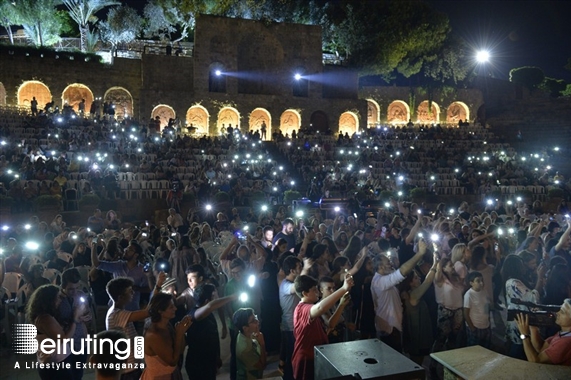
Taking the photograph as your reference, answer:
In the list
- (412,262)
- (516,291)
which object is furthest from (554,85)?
(412,262)

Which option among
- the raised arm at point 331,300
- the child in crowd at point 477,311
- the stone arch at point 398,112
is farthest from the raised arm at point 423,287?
the stone arch at point 398,112

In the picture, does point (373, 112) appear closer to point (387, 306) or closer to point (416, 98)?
point (416, 98)

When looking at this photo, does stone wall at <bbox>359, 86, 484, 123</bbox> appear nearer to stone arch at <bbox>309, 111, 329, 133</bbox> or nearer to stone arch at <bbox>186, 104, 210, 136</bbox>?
stone arch at <bbox>309, 111, 329, 133</bbox>

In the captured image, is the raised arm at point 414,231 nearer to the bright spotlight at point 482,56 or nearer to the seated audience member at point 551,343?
the seated audience member at point 551,343

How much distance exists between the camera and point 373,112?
43.2 metres

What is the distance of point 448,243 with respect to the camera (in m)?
8.34

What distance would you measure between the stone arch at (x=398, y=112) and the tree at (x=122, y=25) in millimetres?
23946

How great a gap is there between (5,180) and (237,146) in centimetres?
1234

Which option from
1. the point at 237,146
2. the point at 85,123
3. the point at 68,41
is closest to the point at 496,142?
the point at 237,146

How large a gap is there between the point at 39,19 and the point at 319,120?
75.3 ft

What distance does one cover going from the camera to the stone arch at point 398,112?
4347 cm

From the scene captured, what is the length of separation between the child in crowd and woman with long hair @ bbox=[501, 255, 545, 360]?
0.86 ft

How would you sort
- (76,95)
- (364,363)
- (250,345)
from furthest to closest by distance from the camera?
(76,95) < (250,345) < (364,363)

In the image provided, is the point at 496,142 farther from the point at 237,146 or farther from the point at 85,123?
the point at 85,123
